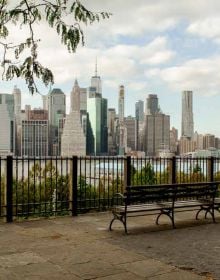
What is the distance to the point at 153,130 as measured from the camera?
44.4 metres

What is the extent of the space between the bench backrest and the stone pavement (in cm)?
60

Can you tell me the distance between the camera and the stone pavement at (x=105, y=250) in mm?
6082

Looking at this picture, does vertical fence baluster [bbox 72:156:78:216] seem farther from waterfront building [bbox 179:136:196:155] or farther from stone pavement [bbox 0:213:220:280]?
waterfront building [bbox 179:136:196:155]

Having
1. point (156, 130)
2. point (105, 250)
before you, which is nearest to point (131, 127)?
point (156, 130)

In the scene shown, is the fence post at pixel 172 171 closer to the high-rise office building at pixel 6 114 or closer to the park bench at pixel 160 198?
the park bench at pixel 160 198

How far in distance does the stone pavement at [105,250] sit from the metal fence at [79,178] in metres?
0.71

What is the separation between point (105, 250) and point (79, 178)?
5287mm

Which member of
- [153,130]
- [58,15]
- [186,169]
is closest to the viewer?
[58,15]

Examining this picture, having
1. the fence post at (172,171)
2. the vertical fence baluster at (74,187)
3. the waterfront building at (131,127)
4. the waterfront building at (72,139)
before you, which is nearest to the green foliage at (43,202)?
the vertical fence baluster at (74,187)

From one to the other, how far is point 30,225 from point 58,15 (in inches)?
233

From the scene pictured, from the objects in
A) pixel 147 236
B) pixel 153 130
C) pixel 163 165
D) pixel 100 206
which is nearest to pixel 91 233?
pixel 147 236

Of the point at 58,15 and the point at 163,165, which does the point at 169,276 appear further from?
the point at 163,165

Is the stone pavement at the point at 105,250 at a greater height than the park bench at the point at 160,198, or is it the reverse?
the park bench at the point at 160,198

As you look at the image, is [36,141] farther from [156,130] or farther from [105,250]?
[156,130]
